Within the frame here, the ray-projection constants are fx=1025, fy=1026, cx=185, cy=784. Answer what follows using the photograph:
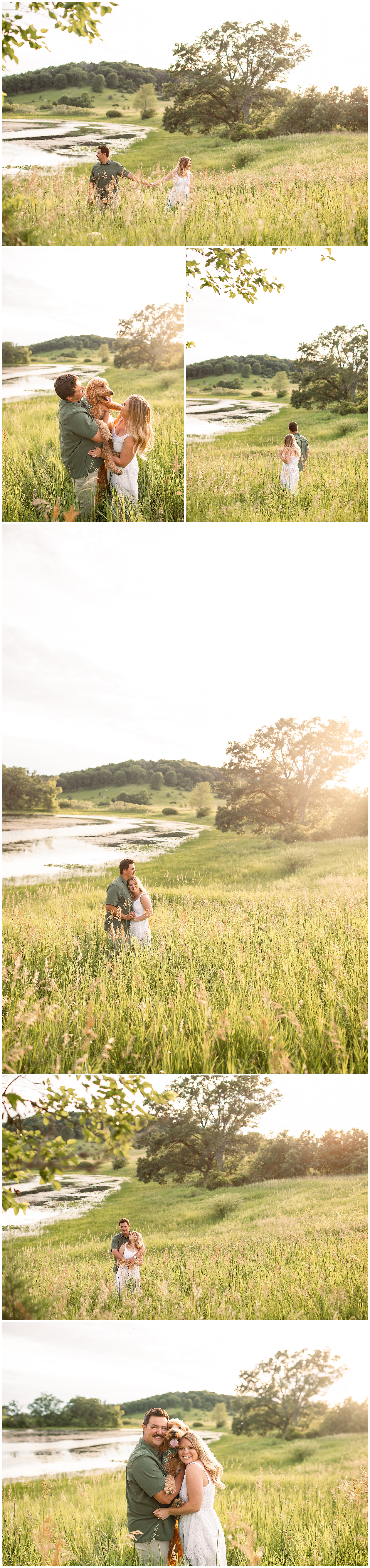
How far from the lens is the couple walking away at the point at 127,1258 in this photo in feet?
21.3

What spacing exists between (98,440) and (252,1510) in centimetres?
684

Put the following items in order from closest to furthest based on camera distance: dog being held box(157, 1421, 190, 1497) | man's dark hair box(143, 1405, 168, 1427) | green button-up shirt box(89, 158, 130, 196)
A: dog being held box(157, 1421, 190, 1497)
man's dark hair box(143, 1405, 168, 1427)
green button-up shirt box(89, 158, 130, 196)

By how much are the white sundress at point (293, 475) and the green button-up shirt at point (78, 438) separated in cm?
131

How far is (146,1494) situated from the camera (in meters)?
5.93

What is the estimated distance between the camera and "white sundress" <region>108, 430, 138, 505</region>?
6996mm

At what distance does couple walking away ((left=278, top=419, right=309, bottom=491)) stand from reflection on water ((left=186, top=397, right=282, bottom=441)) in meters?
0.30

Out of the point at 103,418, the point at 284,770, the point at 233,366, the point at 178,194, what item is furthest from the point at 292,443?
the point at 284,770

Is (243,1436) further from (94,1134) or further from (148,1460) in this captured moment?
(94,1134)

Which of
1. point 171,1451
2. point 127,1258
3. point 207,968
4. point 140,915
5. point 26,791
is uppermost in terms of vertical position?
point 26,791

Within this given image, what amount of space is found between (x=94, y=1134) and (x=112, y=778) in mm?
2360

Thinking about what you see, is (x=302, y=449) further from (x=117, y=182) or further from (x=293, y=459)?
(x=117, y=182)

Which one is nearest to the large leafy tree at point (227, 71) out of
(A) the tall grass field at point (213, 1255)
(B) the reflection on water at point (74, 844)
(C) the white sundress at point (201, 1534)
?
(B) the reflection on water at point (74, 844)

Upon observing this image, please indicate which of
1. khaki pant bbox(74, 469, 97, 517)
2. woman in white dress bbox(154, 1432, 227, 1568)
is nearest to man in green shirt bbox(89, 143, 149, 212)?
khaki pant bbox(74, 469, 97, 517)

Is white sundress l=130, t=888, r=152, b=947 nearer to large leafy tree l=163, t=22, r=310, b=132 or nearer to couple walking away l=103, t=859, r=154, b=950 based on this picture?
→ couple walking away l=103, t=859, r=154, b=950
